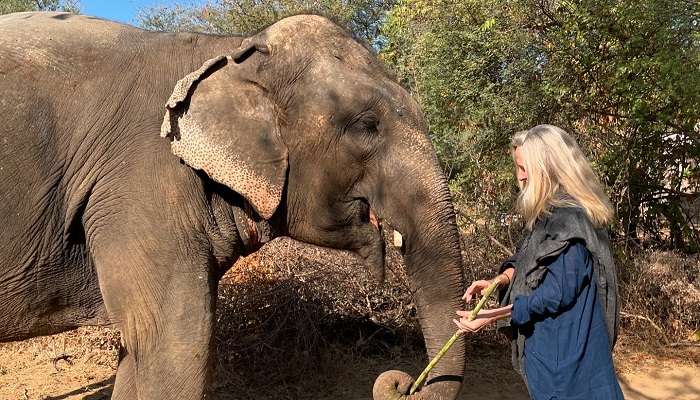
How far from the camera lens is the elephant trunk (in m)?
3.57

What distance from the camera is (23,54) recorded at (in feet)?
11.9

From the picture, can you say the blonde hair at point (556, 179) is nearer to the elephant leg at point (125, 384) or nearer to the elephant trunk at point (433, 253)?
the elephant trunk at point (433, 253)

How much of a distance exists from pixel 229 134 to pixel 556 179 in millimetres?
1592

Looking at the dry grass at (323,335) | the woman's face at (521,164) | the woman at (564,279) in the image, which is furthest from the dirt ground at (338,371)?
the woman's face at (521,164)

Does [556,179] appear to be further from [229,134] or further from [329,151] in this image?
[229,134]

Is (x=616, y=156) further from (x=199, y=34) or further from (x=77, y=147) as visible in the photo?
(x=77, y=147)

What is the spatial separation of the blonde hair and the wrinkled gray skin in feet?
2.09

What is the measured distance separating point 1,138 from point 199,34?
3.98ft

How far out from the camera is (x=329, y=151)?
3656 millimetres

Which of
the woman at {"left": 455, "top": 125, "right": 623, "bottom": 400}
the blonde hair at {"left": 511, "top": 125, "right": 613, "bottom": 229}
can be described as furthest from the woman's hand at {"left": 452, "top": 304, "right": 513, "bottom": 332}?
the blonde hair at {"left": 511, "top": 125, "right": 613, "bottom": 229}

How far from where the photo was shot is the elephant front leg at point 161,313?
342 cm

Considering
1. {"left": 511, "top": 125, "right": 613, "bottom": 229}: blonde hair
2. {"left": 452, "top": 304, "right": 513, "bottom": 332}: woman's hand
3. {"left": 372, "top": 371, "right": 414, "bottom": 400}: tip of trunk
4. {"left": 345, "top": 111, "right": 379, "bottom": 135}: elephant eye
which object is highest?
{"left": 345, "top": 111, "right": 379, "bottom": 135}: elephant eye

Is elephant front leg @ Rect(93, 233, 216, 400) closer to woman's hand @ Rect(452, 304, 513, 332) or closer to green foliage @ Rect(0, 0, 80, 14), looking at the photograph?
woman's hand @ Rect(452, 304, 513, 332)

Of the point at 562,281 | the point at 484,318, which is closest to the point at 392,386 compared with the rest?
the point at 484,318
